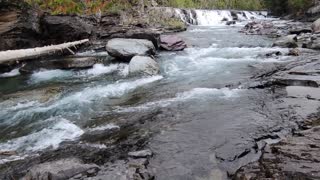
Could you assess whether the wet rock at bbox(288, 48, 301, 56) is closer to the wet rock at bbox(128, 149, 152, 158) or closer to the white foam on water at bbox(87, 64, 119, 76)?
the white foam on water at bbox(87, 64, 119, 76)

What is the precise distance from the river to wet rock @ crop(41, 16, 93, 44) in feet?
11.0

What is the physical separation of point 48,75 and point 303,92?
1006 centimetres

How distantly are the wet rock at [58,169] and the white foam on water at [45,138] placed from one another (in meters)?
1.21

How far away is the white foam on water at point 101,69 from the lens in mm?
14242

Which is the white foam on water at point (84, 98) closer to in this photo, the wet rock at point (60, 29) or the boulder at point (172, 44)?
the boulder at point (172, 44)

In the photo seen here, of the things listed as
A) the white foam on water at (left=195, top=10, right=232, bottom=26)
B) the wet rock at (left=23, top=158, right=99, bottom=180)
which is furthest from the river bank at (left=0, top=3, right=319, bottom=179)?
the white foam on water at (left=195, top=10, right=232, bottom=26)

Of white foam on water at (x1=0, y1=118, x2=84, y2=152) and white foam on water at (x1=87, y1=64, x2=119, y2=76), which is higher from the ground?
white foam on water at (x1=87, y1=64, x2=119, y2=76)

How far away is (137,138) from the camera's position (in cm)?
723

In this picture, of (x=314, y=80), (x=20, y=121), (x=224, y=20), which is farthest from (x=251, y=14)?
(x=20, y=121)

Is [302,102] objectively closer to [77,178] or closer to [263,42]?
[77,178]

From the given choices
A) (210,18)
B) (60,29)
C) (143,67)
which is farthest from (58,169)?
(210,18)

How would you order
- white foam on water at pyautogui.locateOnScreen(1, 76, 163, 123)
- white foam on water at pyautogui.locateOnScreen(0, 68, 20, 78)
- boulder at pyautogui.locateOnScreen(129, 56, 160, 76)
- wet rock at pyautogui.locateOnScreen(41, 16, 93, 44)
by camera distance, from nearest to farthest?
white foam on water at pyautogui.locateOnScreen(1, 76, 163, 123) < boulder at pyautogui.locateOnScreen(129, 56, 160, 76) < white foam on water at pyautogui.locateOnScreen(0, 68, 20, 78) < wet rock at pyautogui.locateOnScreen(41, 16, 93, 44)

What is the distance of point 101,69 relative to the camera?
48.0 ft

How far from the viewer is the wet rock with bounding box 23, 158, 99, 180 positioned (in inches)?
220
